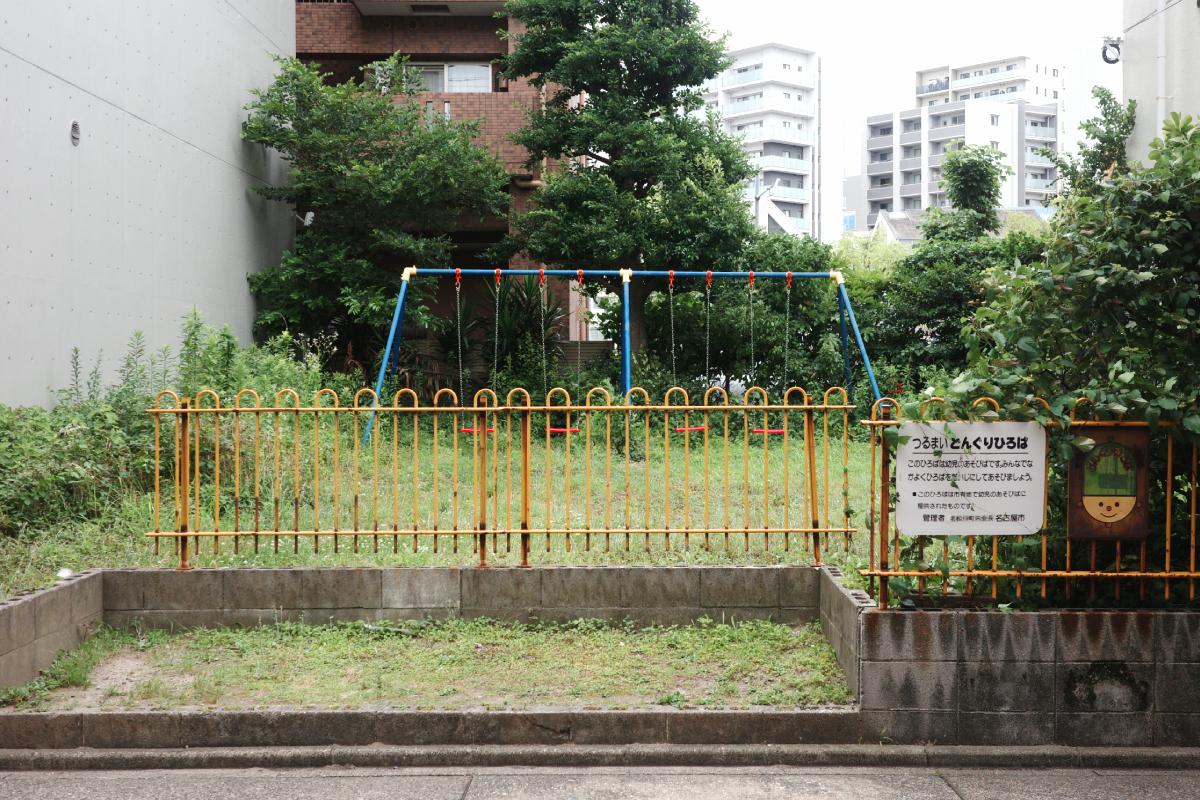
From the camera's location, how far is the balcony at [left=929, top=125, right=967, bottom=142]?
225 ft

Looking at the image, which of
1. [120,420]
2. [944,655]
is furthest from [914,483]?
[120,420]

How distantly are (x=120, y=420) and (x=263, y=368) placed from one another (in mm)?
3215

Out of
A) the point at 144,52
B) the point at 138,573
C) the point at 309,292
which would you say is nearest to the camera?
the point at 138,573

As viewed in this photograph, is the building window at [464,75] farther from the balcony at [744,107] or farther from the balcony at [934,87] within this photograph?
the balcony at [934,87]

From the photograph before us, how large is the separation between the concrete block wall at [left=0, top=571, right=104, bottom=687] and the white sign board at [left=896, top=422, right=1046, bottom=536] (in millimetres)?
4469

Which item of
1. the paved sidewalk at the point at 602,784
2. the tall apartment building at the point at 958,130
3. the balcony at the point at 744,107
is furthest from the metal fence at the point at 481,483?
the balcony at the point at 744,107

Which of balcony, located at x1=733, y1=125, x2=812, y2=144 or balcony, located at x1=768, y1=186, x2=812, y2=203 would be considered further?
balcony, located at x1=733, y1=125, x2=812, y2=144

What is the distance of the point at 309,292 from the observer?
16609 mm

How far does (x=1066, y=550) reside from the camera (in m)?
5.25

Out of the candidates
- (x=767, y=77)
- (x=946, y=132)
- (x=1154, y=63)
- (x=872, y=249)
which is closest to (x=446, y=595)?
(x=1154, y=63)

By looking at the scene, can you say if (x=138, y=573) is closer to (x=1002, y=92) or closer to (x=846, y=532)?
(x=846, y=532)

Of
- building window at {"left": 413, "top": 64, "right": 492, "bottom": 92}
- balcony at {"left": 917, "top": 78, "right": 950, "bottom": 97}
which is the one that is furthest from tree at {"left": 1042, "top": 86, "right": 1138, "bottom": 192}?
balcony at {"left": 917, "top": 78, "right": 950, "bottom": 97}

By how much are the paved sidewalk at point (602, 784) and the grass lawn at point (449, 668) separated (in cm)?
43

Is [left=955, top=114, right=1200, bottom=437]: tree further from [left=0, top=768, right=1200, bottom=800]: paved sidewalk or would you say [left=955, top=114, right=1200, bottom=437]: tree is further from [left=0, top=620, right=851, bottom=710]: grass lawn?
[left=0, top=620, right=851, bottom=710]: grass lawn
